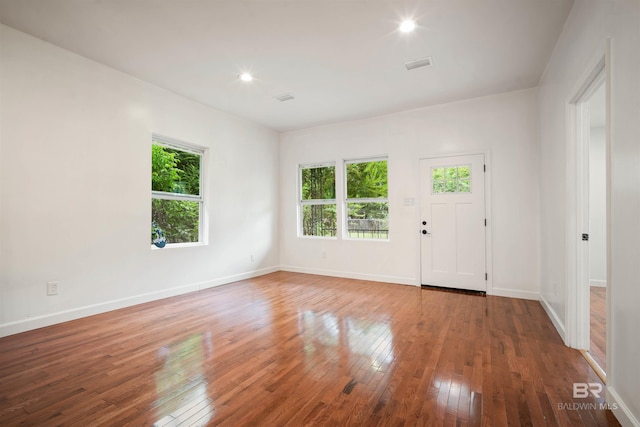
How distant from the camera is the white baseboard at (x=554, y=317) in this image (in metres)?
2.67

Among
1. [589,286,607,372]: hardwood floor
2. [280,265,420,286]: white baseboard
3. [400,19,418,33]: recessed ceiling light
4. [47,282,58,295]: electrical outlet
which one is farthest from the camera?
[280,265,420,286]: white baseboard

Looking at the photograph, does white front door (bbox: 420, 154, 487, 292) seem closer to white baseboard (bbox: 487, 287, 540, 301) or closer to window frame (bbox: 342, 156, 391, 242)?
white baseboard (bbox: 487, 287, 540, 301)

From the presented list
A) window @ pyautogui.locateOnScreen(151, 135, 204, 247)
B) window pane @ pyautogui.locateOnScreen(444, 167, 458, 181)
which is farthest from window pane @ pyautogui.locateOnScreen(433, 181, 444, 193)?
window @ pyautogui.locateOnScreen(151, 135, 204, 247)

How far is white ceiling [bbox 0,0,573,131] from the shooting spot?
2441 millimetres

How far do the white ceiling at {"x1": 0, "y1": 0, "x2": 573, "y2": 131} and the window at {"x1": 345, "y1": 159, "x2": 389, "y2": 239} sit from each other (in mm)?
1376

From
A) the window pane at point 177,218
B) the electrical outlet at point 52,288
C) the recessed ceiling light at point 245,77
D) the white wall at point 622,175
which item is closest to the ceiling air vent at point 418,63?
the white wall at point 622,175

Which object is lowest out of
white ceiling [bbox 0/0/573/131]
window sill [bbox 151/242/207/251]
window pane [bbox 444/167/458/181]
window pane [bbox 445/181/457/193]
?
window sill [bbox 151/242/207/251]

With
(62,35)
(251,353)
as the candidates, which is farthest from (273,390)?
(62,35)

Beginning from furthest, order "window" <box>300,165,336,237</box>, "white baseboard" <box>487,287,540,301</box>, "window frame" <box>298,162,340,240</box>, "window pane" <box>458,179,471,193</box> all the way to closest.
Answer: "window" <box>300,165,336,237</box>
"window frame" <box>298,162,340,240</box>
"window pane" <box>458,179,471,193</box>
"white baseboard" <box>487,287,540,301</box>

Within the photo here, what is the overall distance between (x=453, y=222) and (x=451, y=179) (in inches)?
25.4

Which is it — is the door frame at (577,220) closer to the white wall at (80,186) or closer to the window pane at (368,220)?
the window pane at (368,220)

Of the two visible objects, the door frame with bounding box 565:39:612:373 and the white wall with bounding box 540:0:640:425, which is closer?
the white wall with bounding box 540:0:640:425

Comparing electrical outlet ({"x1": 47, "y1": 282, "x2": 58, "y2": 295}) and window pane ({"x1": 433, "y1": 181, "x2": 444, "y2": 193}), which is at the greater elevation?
window pane ({"x1": 433, "y1": 181, "x2": 444, "y2": 193})

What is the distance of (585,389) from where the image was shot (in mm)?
1880
